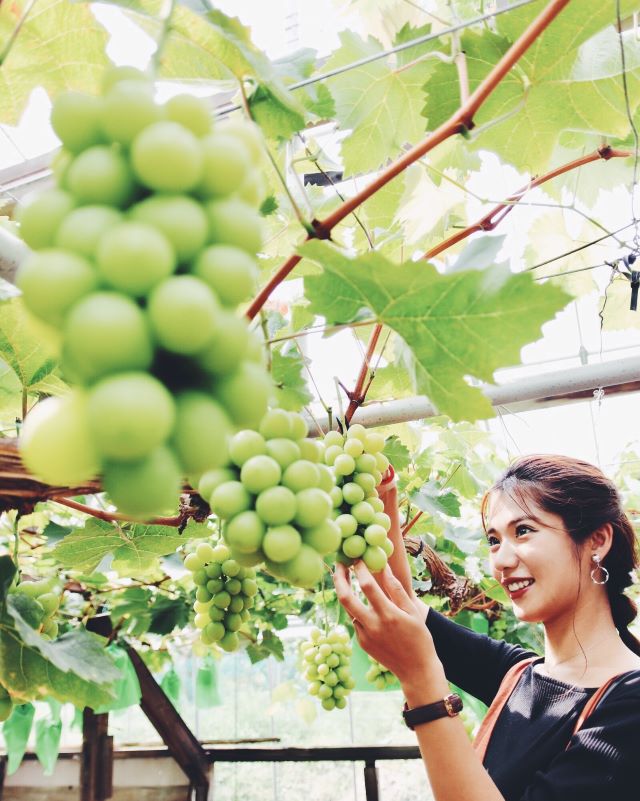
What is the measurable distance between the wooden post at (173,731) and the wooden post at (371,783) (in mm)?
1477

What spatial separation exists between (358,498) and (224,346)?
62cm

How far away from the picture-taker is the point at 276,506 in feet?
1.66

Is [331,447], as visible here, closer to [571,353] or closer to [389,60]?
[389,60]

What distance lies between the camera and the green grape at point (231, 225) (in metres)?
0.36

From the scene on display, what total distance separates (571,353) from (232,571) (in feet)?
7.94

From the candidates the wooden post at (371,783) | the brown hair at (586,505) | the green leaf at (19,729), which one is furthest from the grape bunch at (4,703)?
the wooden post at (371,783)

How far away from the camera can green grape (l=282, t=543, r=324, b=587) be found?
501mm

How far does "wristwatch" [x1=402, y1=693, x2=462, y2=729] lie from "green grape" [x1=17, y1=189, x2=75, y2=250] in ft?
3.67

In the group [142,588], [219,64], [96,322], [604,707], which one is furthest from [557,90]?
[142,588]

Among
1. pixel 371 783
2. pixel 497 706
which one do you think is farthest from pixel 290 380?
pixel 371 783

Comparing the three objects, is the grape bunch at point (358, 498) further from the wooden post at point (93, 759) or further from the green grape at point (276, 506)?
the wooden post at point (93, 759)

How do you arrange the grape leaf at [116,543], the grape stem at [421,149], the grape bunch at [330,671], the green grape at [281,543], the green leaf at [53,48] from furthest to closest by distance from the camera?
1. the grape bunch at [330,671]
2. the grape leaf at [116,543]
3. the green leaf at [53,48]
4. the grape stem at [421,149]
5. the green grape at [281,543]

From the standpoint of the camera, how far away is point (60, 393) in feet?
3.53

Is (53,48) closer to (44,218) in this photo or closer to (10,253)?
(10,253)
